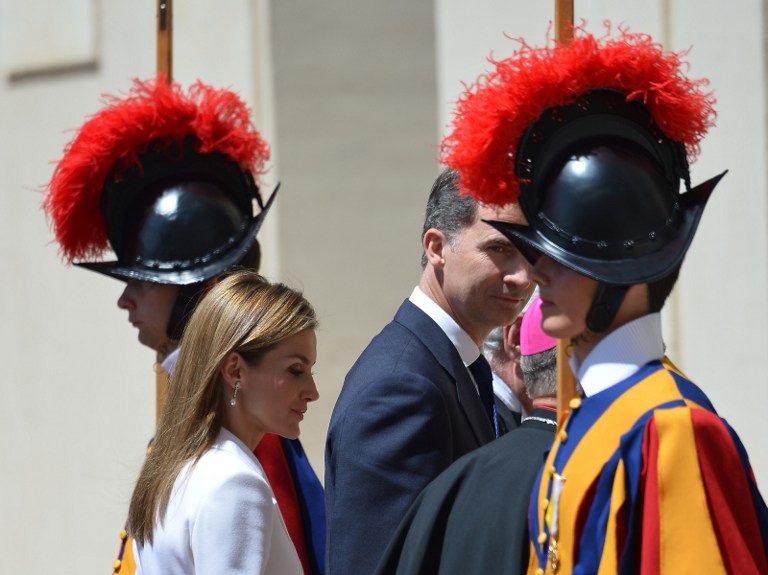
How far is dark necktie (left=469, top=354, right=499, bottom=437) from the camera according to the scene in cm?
351

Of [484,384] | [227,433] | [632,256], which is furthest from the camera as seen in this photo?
[484,384]

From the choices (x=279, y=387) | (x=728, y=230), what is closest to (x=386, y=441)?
(x=279, y=387)

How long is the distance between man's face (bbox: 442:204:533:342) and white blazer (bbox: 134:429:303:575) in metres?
0.78

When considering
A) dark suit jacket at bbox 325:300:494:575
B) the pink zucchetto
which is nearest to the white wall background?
the pink zucchetto

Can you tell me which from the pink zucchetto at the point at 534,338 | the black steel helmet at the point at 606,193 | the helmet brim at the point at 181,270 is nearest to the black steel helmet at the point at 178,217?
the helmet brim at the point at 181,270

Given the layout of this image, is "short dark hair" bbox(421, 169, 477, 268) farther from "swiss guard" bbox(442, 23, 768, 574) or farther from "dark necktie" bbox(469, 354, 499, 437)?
"swiss guard" bbox(442, 23, 768, 574)

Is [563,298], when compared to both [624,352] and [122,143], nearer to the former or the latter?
[624,352]

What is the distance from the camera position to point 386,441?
305 centimetres

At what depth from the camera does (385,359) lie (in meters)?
3.24

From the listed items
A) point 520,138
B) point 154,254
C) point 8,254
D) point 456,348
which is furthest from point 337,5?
point 520,138

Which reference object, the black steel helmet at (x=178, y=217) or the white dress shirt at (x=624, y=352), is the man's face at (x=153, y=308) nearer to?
the black steel helmet at (x=178, y=217)

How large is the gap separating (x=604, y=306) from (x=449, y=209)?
3.51 feet

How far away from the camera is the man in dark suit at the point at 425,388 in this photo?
3.04 m

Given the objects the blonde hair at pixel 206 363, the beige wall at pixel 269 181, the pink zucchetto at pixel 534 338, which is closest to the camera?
the blonde hair at pixel 206 363
